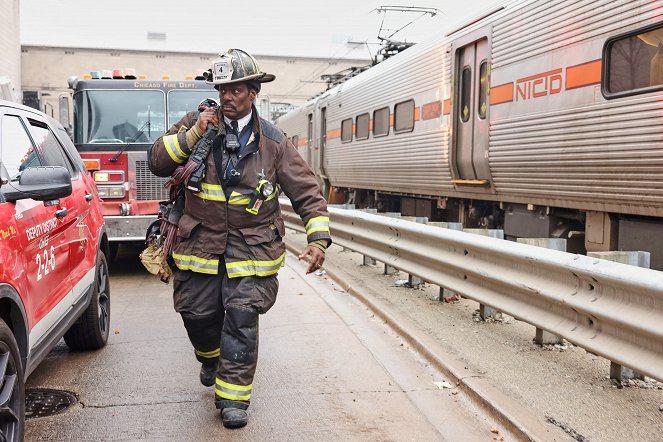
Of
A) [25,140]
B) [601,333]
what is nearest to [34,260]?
[25,140]

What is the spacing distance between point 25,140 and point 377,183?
11.5 m

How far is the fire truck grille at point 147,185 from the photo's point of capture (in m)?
9.76

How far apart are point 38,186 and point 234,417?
1.61 m

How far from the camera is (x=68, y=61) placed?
4997cm

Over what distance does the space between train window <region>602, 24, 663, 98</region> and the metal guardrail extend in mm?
2292

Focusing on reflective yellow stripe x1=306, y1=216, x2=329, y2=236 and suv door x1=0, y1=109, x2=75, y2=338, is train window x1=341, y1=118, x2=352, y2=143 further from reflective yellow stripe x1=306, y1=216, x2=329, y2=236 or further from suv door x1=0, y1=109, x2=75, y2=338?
reflective yellow stripe x1=306, y1=216, x2=329, y2=236

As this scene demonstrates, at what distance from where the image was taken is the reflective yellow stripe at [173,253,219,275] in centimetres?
412

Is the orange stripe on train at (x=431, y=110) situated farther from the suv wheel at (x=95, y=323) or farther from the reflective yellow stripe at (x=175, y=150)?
the reflective yellow stripe at (x=175, y=150)

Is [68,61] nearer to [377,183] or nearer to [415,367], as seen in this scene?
[377,183]

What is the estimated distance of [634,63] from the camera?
22.8ft

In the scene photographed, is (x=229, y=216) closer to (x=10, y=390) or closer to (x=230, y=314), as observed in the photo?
(x=230, y=314)

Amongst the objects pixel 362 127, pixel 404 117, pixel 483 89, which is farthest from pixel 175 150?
pixel 362 127

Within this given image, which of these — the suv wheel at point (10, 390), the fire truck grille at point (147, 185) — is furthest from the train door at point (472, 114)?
the suv wheel at point (10, 390)

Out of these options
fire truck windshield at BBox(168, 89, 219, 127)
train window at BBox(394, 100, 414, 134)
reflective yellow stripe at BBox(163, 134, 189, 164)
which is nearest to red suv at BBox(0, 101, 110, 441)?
reflective yellow stripe at BBox(163, 134, 189, 164)
